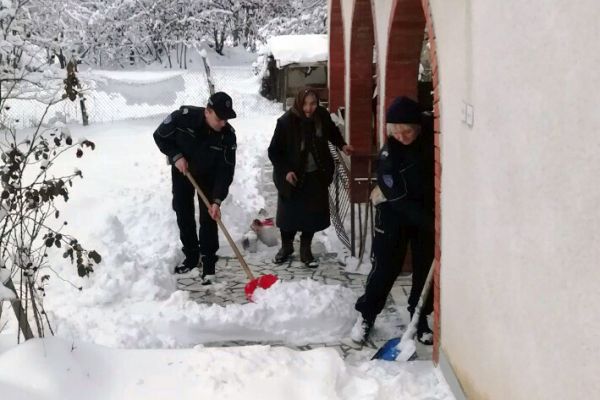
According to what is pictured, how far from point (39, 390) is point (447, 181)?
247 cm

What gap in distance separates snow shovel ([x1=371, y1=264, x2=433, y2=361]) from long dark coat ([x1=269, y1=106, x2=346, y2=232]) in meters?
2.07

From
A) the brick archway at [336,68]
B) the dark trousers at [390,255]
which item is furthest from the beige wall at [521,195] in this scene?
the brick archway at [336,68]

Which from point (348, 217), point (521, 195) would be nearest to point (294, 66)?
point (348, 217)

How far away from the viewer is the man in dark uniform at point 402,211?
14.7 ft

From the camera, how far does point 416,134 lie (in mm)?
4512

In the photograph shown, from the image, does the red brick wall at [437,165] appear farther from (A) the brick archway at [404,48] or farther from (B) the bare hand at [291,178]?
(B) the bare hand at [291,178]

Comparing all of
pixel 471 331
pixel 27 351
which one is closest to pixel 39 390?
pixel 27 351

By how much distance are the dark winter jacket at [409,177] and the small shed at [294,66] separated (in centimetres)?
903

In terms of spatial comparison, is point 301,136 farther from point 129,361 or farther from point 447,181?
point 129,361

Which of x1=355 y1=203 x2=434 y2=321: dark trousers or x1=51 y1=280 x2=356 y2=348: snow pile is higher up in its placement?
x1=355 y1=203 x2=434 y2=321: dark trousers

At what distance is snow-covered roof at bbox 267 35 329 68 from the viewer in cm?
1658

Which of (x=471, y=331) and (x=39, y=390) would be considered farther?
(x=471, y=331)

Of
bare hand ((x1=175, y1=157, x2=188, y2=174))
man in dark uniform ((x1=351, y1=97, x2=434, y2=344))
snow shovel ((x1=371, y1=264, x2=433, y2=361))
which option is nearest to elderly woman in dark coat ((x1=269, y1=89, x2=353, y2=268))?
bare hand ((x1=175, y1=157, x2=188, y2=174))

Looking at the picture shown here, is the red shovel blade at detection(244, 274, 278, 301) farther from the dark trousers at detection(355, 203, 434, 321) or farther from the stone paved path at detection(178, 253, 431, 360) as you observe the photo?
the dark trousers at detection(355, 203, 434, 321)
